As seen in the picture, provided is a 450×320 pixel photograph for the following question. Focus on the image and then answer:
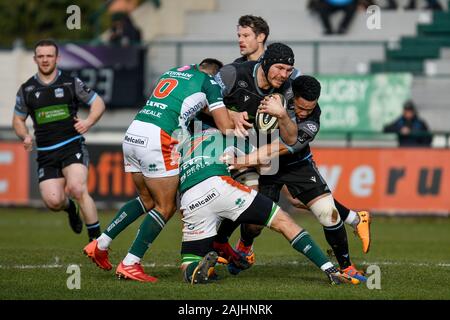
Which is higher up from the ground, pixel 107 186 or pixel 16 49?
pixel 16 49

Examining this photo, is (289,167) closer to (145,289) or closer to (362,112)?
(145,289)

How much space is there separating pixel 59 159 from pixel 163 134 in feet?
11.0

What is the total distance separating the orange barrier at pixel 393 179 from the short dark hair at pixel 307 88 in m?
9.68

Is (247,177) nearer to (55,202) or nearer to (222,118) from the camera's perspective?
(222,118)

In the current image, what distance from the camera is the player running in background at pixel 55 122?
12734 millimetres

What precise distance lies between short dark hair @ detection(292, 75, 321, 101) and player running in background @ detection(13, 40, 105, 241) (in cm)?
348

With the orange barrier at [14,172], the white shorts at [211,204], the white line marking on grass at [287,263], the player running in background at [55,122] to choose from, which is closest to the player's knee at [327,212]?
the white shorts at [211,204]

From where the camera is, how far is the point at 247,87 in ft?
34.3

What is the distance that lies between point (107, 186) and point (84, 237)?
443cm

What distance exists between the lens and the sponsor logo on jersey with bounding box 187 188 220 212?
31.3ft

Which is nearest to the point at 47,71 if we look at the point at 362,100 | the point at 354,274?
the point at 354,274

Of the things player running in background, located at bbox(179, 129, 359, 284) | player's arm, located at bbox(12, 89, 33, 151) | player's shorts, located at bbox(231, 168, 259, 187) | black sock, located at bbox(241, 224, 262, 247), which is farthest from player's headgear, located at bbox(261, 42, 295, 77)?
player's arm, located at bbox(12, 89, 33, 151)

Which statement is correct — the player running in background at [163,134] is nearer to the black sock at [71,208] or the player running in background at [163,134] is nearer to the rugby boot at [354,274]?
the rugby boot at [354,274]

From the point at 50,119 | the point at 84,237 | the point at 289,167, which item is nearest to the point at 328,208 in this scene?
the point at 289,167
